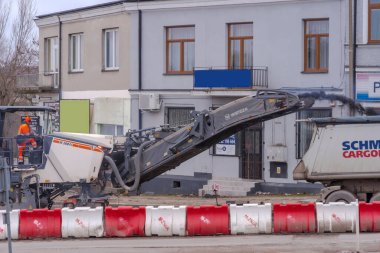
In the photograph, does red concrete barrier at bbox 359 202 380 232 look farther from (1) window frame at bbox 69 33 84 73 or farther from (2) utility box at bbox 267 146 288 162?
(1) window frame at bbox 69 33 84 73

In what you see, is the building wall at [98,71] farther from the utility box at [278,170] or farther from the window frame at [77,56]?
the utility box at [278,170]

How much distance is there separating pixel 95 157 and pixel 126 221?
10.3 ft

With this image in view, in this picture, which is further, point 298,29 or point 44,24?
point 44,24

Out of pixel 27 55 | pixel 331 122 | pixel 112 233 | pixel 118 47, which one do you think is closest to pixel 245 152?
pixel 118 47

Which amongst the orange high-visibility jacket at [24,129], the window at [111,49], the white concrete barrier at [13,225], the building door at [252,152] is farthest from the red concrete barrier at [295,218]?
the window at [111,49]

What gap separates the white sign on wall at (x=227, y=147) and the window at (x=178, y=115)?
6.08 ft

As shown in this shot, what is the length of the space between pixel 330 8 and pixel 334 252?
1463 centimetres

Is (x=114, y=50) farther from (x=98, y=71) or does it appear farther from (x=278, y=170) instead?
(x=278, y=170)

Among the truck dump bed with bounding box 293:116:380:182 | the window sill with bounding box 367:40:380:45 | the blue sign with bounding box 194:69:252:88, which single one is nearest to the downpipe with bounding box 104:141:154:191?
the truck dump bed with bounding box 293:116:380:182

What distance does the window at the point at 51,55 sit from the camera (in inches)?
1727

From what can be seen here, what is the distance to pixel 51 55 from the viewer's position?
146ft

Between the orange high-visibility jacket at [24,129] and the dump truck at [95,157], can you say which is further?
the orange high-visibility jacket at [24,129]

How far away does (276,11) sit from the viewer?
33.8 m

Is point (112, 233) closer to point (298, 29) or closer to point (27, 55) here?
point (298, 29)
